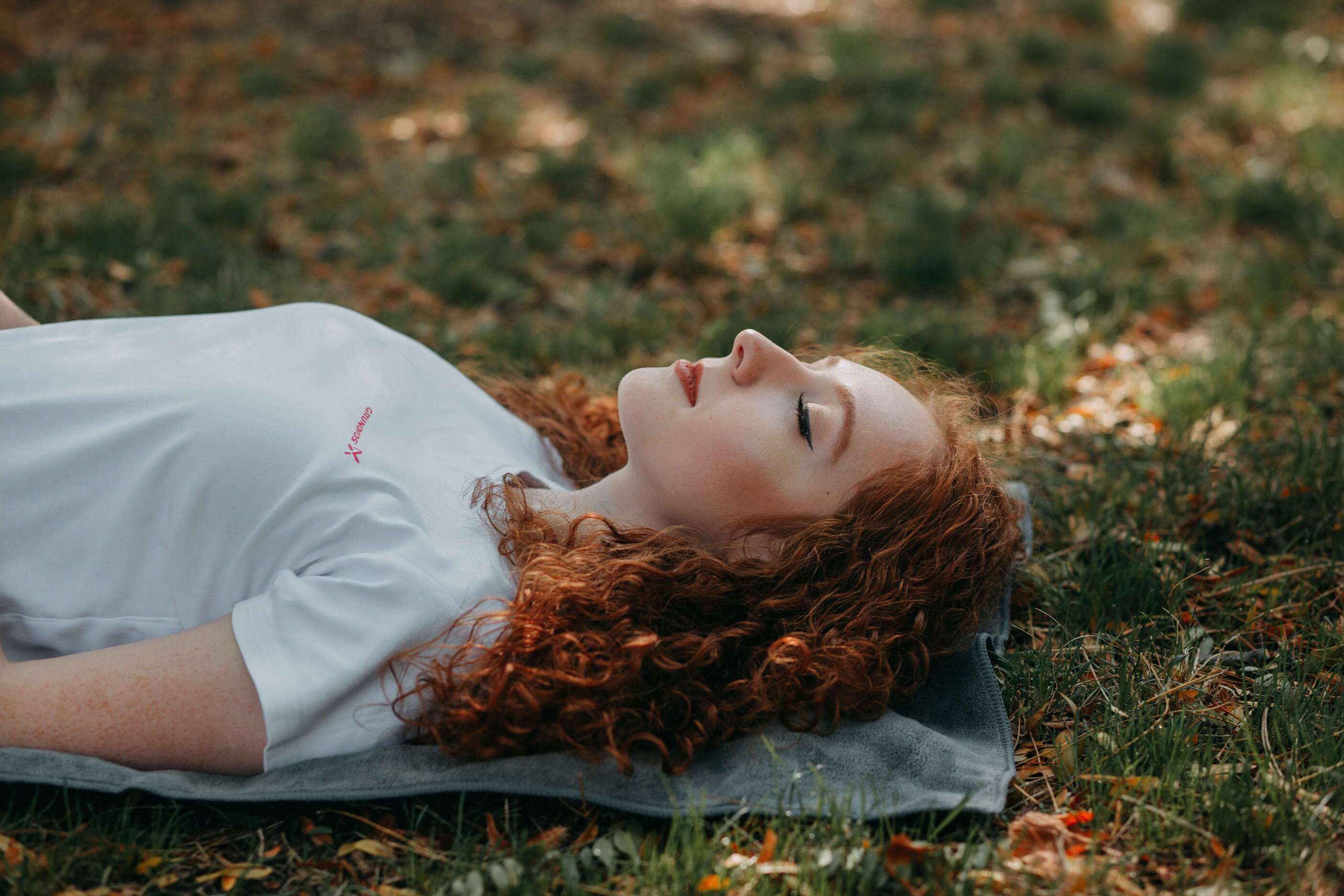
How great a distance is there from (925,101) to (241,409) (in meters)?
5.02

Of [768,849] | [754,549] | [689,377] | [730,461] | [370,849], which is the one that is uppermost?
[689,377]

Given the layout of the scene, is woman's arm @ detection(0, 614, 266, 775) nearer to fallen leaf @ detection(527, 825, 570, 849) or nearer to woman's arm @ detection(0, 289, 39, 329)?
fallen leaf @ detection(527, 825, 570, 849)

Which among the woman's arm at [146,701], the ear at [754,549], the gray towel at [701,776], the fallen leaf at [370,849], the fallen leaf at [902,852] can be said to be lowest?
the fallen leaf at [370,849]

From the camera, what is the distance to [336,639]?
6.04 ft

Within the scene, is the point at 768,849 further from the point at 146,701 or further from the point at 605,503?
the point at 146,701

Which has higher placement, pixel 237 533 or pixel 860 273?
pixel 237 533

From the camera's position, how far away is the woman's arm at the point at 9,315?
97.9 inches

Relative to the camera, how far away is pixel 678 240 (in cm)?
469

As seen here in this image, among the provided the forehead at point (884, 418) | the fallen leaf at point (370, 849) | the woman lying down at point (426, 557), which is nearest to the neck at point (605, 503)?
the woman lying down at point (426, 557)

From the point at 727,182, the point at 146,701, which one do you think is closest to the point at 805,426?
the point at 146,701

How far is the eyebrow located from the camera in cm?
220

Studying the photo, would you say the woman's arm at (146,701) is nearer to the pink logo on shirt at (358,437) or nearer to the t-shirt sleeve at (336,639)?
the t-shirt sleeve at (336,639)

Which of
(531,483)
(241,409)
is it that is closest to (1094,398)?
(531,483)

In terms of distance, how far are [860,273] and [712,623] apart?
9.28ft
